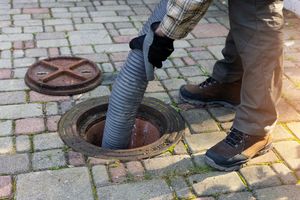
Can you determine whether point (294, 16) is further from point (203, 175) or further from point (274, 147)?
point (203, 175)

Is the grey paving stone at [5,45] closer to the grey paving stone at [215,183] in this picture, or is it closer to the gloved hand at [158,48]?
the gloved hand at [158,48]

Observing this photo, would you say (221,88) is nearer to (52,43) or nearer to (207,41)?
(207,41)

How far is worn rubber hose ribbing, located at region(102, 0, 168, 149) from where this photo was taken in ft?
10.3

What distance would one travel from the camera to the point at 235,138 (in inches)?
126

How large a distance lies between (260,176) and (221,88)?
1.08m

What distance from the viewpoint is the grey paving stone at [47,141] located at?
3271mm

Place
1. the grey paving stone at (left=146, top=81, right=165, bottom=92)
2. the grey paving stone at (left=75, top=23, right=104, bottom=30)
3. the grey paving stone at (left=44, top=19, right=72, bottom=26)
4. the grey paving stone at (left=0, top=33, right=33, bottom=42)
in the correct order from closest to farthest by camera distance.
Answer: the grey paving stone at (left=146, top=81, right=165, bottom=92), the grey paving stone at (left=0, top=33, right=33, bottom=42), the grey paving stone at (left=75, top=23, right=104, bottom=30), the grey paving stone at (left=44, top=19, right=72, bottom=26)

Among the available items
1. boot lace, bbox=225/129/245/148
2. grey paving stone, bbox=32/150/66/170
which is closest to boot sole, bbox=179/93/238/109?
boot lace, bbox=225/129/245/148

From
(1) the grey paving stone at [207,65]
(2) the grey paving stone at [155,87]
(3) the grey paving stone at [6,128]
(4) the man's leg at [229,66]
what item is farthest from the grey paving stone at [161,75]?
(3) the grey paving stone at [6,128]

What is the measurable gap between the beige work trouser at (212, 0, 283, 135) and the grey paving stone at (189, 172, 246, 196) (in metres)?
0.37

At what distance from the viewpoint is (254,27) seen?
115 inches

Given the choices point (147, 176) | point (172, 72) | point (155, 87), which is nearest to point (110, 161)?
point (147, 176)

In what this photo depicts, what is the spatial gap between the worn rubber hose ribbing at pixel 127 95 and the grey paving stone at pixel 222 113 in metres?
0.77

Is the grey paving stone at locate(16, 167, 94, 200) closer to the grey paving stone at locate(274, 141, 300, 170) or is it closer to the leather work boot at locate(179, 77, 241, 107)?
the leather work boot at locate(179, 77, 241, 107)
